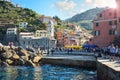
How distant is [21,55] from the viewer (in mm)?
59219

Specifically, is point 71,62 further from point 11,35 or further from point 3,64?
point 11,35

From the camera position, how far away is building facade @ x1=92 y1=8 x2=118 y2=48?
242ft

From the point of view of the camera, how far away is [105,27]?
75.6 meters

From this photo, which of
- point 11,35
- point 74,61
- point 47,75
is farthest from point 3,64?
point 11,35

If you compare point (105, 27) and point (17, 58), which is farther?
point (105, 27)

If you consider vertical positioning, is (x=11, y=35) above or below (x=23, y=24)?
below

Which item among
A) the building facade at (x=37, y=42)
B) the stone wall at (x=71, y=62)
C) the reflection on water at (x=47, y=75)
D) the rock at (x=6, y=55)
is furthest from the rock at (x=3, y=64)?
the building facade at (x=37, y=42)

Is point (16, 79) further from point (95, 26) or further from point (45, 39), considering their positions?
point (45, 39)

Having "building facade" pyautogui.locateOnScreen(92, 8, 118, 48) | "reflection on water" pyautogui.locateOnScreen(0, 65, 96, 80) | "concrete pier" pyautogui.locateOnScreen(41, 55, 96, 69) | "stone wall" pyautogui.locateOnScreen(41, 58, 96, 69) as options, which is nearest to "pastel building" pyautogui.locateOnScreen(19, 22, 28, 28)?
"building facade" pyautogui.locateOnScreen(92, 8, 118, 48)

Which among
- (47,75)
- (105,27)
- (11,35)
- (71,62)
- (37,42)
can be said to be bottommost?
(47,75)

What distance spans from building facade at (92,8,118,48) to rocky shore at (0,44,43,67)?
21.5 m

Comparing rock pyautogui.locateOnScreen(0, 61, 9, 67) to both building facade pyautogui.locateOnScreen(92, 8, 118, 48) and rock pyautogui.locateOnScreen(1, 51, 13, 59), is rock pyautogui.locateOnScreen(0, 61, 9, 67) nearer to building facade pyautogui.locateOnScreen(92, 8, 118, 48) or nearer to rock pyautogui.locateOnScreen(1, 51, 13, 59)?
rock pyautogui.locateOnScreen(1, 51, 13, 59)

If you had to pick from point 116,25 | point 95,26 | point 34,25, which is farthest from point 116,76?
point 34,25

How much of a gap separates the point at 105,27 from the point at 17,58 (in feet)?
90.3
